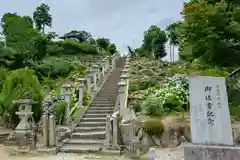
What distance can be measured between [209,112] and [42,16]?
42.9 metres

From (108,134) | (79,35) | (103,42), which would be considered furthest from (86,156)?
(79,35)

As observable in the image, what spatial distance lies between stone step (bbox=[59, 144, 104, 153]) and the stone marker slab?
465 cm

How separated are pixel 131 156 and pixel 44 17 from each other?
39.7m

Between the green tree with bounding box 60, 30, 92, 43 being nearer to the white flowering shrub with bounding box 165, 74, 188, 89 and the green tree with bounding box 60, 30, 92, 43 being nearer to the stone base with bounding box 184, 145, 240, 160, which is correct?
the white flowering shrub with bounding box 165, 74, 188, 89

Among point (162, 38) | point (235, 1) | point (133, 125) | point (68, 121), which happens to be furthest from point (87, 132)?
point (162, 38)

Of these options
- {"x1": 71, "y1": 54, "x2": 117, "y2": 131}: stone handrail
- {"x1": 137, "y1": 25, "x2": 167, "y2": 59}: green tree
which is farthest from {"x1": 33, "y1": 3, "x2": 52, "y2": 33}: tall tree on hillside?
{"x1": 71, "y1": 54, "x2": 117, "y2": 131}: stone handrail

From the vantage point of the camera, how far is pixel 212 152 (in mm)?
5871

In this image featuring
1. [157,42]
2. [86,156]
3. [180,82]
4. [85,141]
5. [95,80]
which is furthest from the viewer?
→ [157,42]

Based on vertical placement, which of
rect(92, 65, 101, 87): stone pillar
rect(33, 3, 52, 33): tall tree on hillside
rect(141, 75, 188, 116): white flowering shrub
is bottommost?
rect(141, 75, 188, 116): white flowering shrub

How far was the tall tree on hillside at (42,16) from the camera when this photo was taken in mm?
45688

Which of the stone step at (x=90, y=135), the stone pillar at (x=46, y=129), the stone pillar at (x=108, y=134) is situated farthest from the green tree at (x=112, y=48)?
the stone pillar at (x=108, y=134)

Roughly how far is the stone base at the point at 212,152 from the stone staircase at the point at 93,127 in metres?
4.61

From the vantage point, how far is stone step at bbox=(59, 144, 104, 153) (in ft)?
33.1

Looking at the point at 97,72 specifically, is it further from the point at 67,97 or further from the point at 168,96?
the point at 168,96
